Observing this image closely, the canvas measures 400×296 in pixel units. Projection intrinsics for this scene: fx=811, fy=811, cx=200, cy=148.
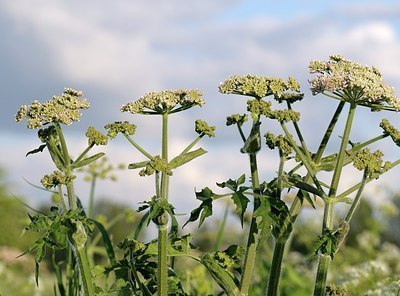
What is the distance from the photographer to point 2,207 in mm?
37781

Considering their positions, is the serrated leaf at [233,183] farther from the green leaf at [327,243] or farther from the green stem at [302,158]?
the green leaf at [327,243]

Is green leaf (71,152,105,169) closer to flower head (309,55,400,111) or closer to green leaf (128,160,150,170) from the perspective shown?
green leaf (128,160,150,170)

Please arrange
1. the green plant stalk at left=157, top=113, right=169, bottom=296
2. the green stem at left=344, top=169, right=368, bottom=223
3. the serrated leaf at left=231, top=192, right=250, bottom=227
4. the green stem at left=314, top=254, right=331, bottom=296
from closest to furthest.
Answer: the serrated leaf at left=231, top=192, right=250, bottom=227 → the green plant stalk at left=157, top=113, right=169, bottom=296 → the green stem at left=344, top=169, right=368, bottom=223 → the green stem at left=314, top=254, right=331, bottom=296

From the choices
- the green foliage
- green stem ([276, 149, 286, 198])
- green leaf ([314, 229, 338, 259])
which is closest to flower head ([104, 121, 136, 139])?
the green foliage

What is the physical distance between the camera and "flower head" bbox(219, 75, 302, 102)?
12.4ft

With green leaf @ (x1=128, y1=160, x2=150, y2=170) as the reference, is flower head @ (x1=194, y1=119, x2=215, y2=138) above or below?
above

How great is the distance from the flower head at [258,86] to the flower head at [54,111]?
704 mm

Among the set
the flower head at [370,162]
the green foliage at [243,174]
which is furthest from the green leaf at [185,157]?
the flower head at [370,162]

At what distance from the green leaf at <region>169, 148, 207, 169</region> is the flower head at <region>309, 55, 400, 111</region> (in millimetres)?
612

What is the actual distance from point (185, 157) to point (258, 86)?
48 centimetres

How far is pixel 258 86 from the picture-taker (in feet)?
12.5

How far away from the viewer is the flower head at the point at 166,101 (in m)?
3.74

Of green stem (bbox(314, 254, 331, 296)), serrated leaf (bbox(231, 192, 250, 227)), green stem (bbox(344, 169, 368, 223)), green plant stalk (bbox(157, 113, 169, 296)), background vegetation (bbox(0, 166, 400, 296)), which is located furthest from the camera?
background vegetation (bbox(0, 166, 400, 296))

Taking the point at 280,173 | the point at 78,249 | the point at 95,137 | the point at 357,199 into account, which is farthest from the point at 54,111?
the point at 357,199
